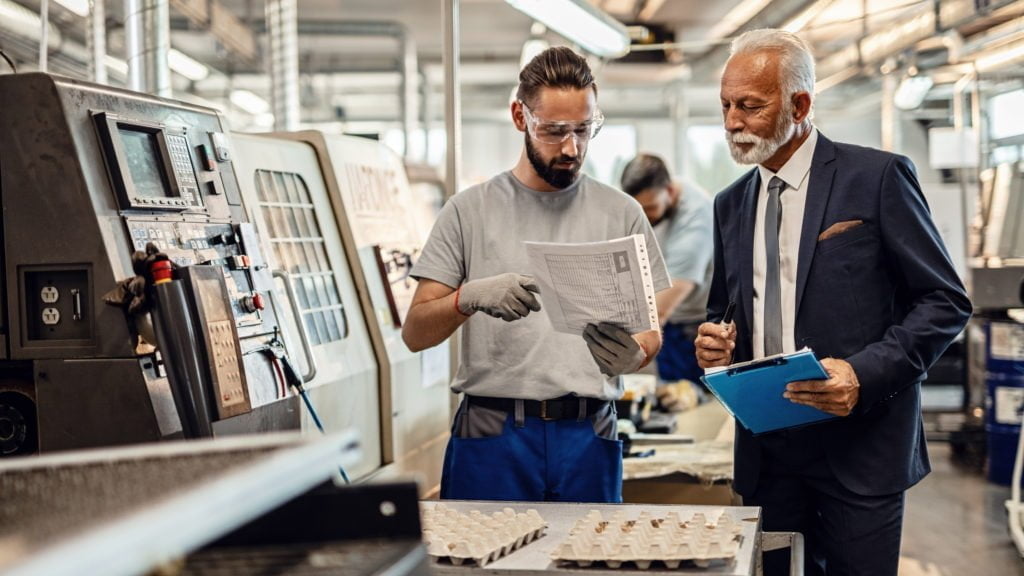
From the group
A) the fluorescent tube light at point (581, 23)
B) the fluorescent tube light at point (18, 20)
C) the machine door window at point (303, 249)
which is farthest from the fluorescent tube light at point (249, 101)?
the machine door window at point (303, 249)

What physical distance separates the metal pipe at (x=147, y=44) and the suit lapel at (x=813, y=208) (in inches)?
81.4

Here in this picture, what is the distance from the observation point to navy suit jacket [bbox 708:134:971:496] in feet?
6.79

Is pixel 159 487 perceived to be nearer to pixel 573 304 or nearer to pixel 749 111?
pixel 573 304

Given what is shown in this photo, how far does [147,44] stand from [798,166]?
206cm

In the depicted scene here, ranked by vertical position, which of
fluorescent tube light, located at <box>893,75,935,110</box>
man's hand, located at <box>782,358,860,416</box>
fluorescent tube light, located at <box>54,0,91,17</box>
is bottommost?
man's hand, located at <box>782,358,860,416</box>

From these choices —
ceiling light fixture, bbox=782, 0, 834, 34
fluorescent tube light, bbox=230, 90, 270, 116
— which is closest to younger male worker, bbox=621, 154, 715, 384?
ceiling light fixture, bbox=782, 0, 834, 34

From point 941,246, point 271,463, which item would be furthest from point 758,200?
point 271,463

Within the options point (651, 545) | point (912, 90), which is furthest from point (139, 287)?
point (912, 90)

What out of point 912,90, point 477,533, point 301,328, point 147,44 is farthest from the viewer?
point 912,90

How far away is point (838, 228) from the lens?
213cm

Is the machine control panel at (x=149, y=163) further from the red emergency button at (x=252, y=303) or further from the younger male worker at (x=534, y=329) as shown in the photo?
the younger male worker at (x=534, y=329)

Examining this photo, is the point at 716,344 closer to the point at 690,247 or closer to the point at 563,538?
the point at 563,538

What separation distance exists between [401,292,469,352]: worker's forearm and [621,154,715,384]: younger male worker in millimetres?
2546

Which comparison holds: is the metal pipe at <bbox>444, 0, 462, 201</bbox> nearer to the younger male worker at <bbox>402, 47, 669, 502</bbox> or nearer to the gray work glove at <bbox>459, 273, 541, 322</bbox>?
the younger male worker at <bbox>402, 47, 669, 502</bbox>
